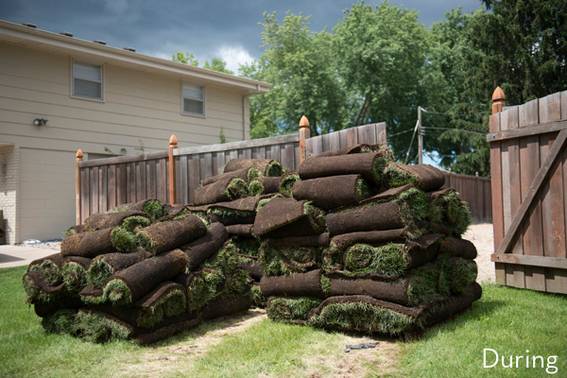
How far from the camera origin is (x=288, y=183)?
5.62 metres

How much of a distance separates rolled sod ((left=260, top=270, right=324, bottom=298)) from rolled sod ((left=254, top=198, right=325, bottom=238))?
0.42 m

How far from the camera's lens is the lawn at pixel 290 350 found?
11.8 ft

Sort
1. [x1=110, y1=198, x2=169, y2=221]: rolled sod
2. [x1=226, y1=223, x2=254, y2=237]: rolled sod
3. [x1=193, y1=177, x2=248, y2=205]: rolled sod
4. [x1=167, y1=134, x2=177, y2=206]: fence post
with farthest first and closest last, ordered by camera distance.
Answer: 1. [x1=167, y1=134, x2=177, y2=206]: fence post
2. [x1=193, y1=177, x2=248, y2=205]: rolled sod
3. [x1=226, y1=223, x2=254, y2=237]: rolled sod
4. [x1=110, y1=198, x2=169, y2=221]: rolled sod

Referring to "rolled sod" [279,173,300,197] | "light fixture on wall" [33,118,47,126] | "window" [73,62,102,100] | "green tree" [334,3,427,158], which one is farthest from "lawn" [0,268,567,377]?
"green tree" [334,3,427,158]

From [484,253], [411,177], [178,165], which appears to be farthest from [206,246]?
[484,253]

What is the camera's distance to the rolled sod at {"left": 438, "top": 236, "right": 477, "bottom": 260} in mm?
4773

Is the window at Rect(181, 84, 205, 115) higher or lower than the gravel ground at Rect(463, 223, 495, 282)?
higher

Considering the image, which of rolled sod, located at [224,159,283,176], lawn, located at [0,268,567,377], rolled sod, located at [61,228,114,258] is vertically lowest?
lawn, located at [0,268,567,377]

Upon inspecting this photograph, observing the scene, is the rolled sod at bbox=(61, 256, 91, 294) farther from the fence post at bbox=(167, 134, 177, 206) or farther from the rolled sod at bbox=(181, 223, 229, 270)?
the fence post at bbox=(167, 134, 177, 206)

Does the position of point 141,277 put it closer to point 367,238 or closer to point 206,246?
point 206,246

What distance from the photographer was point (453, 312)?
467cm

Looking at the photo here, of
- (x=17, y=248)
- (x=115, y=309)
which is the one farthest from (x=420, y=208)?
(x=17, y=248)

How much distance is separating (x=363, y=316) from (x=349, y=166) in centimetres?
137

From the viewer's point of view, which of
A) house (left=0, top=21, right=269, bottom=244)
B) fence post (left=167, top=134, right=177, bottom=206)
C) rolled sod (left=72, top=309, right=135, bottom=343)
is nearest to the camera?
rolled sod (left=72, top=309, right=135, bottom=343)
